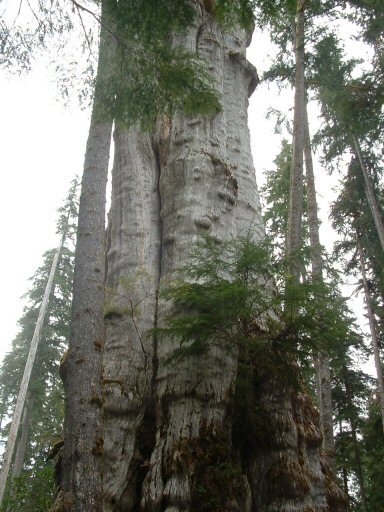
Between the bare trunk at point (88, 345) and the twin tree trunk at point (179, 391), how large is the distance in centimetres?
2

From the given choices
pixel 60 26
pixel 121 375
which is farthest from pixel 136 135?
→ pixel 121 375

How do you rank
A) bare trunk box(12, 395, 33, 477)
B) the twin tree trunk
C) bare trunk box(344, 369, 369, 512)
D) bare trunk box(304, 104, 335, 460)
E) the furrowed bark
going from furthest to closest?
A: 1. bare trunk box(12, 395, 33, 477)
2. bare trunk box(344, 369, 369, 512)
3. bare trunk box(304, 104, 335, 460)
4. the furrowed bark
5. the twin tree trunk

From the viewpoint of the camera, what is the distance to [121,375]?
495cm

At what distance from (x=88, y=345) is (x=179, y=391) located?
3.71ft

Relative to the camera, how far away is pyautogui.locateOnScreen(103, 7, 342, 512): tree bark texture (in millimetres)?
4176

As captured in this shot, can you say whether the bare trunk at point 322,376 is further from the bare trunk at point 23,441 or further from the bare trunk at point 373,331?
the bare trunk at point 23,441

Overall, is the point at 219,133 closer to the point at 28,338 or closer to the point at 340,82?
the point at 340,82

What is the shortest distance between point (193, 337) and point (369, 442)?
11054mm

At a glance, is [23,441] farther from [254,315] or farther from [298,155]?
[254,315]

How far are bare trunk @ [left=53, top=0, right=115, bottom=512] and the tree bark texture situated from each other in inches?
33.7

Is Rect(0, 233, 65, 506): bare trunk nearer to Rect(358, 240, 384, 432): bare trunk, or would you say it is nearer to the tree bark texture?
Rect(358, 240, 384, 432): bare trunk

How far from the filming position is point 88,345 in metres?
3.99

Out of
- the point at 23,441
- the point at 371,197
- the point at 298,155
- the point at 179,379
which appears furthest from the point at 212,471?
the point at 23,441

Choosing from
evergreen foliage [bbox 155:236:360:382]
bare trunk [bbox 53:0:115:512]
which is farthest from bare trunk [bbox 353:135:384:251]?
bare trunk [bbox 53:0:115:512]
